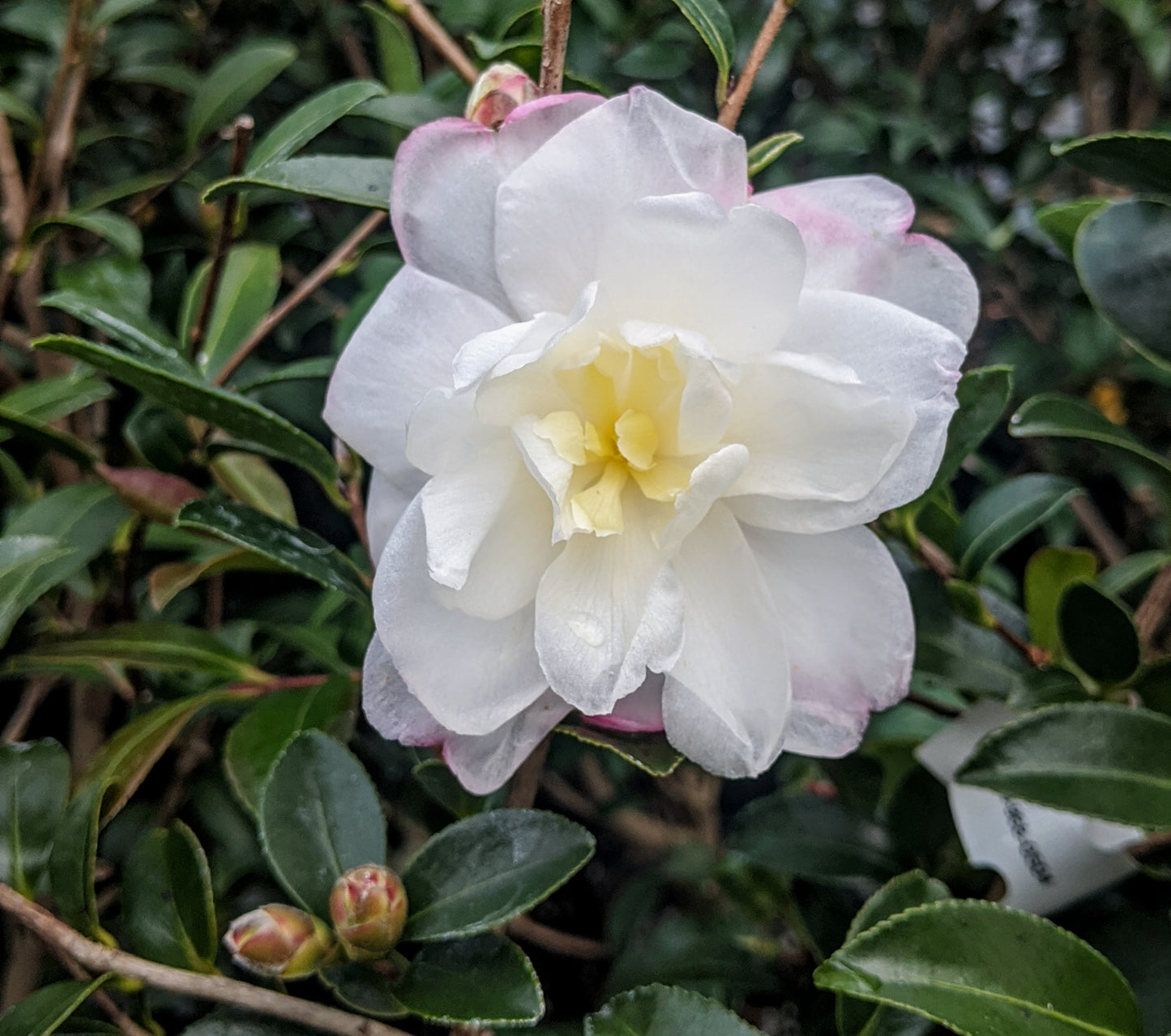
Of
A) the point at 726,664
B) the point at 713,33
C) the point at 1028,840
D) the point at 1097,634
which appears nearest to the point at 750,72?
the point at 713,33

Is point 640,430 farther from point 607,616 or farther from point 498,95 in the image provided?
point 498,95

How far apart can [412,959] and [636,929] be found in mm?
605

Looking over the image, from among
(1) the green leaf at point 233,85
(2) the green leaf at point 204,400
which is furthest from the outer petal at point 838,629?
(1) the green leaf at point 233,85

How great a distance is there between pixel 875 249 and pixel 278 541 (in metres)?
0.42

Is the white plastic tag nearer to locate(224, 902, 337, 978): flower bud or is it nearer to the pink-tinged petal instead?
the pink-tinged petal

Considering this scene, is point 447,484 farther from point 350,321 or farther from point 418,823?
point 418,823

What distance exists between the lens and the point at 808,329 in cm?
49

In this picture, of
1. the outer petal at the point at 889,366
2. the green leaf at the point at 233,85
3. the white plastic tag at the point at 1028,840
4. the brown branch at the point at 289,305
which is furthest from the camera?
the green leaf at the point at 233,85

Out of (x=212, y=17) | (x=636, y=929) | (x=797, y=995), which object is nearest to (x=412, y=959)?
(x=797, y=995)

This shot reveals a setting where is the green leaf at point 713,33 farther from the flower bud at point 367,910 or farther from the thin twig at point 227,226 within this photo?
the flower bud at point 367,910

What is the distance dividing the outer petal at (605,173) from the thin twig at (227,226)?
237mm

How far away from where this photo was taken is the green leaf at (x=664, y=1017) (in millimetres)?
506

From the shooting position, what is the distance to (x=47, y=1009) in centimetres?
56

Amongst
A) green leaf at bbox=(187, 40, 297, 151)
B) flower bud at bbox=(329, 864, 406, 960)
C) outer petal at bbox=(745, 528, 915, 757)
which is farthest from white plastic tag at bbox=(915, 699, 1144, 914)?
green leaf at bbox=(187, 40, 297, 151)
